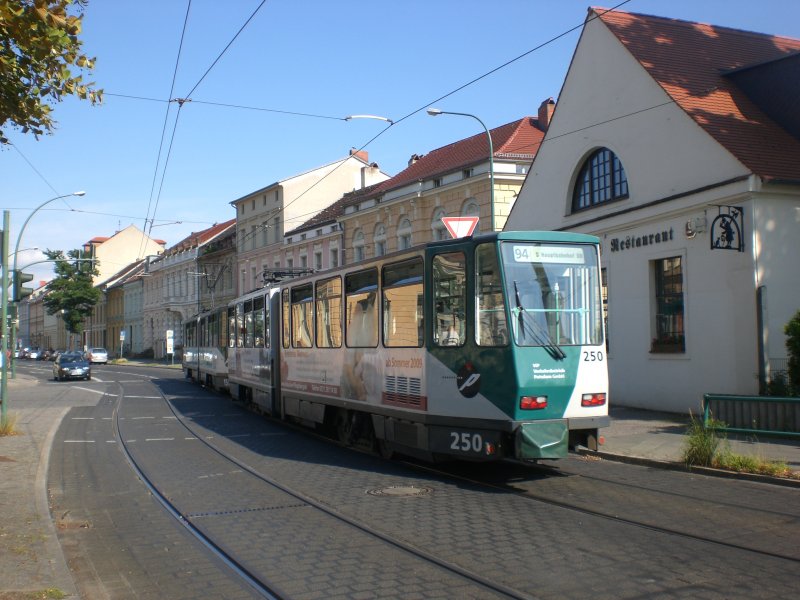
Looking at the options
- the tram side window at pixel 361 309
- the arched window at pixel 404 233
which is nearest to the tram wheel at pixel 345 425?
the tram side window at pixel 361 309

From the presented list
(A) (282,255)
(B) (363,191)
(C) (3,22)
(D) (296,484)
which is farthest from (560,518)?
(A) (282,255)

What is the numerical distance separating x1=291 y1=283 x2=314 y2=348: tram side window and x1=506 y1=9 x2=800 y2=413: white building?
8687 millimetres

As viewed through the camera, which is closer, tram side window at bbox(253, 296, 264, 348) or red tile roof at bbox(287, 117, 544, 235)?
tram side window at bbox(253, 296, 264, 348)

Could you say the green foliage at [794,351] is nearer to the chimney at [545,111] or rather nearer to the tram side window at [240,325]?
the tram side window at [240,325]

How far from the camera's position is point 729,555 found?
21.9 feet

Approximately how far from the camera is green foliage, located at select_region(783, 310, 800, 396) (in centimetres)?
1523

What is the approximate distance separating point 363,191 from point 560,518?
40951 millimetres

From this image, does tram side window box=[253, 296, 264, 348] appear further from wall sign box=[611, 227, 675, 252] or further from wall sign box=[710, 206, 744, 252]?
wall sign box=[710, 206, 744, 252]

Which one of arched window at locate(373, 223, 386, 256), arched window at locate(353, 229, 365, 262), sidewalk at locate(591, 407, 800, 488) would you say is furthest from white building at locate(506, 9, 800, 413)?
arched window at locate(353, 229, 365, 262)

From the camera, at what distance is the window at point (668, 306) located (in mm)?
18703

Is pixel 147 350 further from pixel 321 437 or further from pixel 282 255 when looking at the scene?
pixel 321 437

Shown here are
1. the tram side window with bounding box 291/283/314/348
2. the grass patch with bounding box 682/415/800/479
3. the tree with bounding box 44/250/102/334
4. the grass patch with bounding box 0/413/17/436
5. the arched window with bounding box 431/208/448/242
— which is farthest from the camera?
the tree with bounding box 44/250/102/334

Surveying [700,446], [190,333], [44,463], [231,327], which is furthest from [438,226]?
[700,446]

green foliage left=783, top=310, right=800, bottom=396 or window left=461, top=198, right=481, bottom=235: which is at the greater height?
window left=461, top=198, right=481, bottom=235
